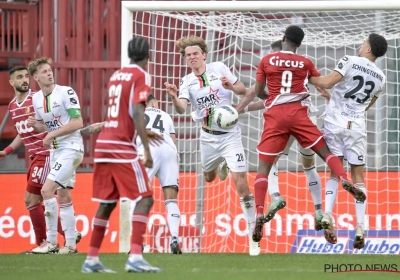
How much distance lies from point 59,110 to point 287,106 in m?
2.91

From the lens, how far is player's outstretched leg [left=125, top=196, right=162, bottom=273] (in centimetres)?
824

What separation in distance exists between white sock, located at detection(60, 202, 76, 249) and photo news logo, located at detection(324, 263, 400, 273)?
369 cm

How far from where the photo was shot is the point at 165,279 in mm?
7758

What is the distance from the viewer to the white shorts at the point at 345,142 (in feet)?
36.0

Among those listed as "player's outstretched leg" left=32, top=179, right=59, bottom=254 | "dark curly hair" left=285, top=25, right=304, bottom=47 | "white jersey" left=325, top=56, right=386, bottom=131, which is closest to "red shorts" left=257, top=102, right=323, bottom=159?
"white jersey" left=325, top=56, right=386, bottom=131

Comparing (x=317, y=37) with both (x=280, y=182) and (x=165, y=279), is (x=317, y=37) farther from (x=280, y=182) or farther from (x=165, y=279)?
(x=165, y=279)

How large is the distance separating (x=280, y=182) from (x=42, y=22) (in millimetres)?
5333

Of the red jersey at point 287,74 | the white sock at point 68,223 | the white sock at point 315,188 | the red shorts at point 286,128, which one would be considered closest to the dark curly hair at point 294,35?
the red jersey at point 287,74

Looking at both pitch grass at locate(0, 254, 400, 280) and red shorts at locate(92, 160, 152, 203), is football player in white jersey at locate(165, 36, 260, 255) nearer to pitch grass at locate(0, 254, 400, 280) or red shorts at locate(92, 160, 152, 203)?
pitch grass at locate(0, 254, 400, 280)

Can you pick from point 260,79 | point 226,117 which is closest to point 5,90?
point 226,117

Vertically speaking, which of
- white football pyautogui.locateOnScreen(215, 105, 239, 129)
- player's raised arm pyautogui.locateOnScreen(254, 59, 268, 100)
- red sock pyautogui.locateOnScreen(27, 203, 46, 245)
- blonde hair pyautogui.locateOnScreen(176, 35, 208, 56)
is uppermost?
blonde hair pyautogui.locateOnScreen(176, 35, 208, 56)

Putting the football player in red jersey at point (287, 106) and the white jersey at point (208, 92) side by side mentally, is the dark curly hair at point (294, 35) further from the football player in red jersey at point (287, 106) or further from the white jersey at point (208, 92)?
the white jersey at point (208, 92)

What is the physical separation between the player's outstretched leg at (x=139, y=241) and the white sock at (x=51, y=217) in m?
3.66

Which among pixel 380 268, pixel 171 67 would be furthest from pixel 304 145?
pixel 171 67
